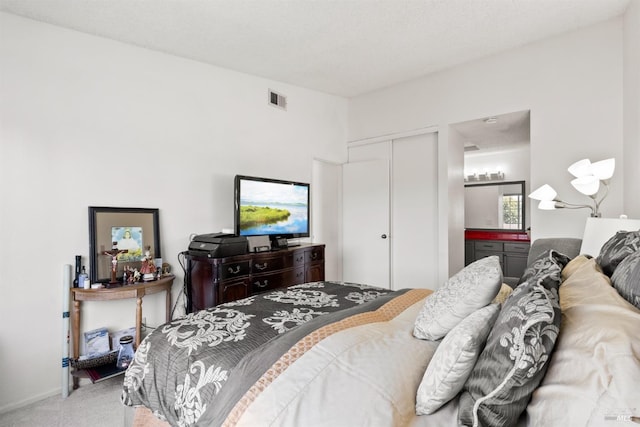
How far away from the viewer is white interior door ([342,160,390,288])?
14.6 feet

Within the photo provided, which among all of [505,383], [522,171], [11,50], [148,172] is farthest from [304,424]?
[522,171]

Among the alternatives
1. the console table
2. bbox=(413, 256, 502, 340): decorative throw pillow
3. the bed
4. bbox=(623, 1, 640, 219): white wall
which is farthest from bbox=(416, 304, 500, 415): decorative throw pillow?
bbox=(623, 1, 640, 219): white wall

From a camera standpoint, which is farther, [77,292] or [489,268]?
[77,292]

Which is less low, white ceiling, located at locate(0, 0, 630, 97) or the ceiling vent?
white ceiling, located at locate(0, 0, 630, 97)

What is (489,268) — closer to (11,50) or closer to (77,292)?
(77,292)

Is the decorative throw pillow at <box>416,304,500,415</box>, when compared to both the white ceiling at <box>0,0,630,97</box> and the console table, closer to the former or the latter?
the console table

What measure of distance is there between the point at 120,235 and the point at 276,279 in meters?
1.39

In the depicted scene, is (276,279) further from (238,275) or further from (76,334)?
(76,334)

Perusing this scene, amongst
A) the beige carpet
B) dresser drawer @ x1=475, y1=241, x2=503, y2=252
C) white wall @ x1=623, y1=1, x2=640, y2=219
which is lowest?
the beige carpet

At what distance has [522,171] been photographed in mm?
5457

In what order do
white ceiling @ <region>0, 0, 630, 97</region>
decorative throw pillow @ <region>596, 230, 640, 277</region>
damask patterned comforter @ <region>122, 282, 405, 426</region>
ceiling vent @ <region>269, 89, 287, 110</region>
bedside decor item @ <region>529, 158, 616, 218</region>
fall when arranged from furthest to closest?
ceiling vent @ <region>269, 89, 287, 110</region> < white ceiling @ <region>0, 0, 630, 97</region> < bedside decor item @ <region>529, 158, 616, 218</region> < decorative throw pillow @ <region>596, 230, 640, 277</region> < damask patterned comforter @ <region>122, 282, 405, 426</region>

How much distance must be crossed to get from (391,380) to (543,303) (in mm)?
437

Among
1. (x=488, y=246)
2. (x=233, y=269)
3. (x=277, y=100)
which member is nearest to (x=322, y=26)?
(x=277, y=100)

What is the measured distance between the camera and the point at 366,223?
15.1ft
